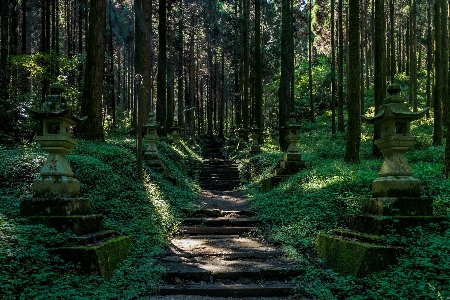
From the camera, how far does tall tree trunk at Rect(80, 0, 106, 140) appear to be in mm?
11695

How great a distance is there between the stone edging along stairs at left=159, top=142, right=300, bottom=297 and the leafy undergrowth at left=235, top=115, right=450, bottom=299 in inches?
14.0

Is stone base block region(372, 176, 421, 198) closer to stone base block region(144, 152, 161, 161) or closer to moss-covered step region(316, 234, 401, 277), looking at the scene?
moss-covered step region(316, 234, 401, 277)

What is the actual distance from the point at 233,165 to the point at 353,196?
1221 cm

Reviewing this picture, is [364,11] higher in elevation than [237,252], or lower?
higher

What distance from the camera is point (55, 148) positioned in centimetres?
531

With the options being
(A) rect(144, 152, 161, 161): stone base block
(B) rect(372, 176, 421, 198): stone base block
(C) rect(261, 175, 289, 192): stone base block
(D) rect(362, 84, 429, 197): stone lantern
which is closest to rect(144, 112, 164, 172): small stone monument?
(A) rect(144, 152, 161, 161): stone base block

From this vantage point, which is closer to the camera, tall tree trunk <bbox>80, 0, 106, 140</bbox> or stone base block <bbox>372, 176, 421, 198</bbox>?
stone base block <bbox>372, 176, 421, 198</bbox>

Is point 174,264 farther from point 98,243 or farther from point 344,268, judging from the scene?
point 344,268

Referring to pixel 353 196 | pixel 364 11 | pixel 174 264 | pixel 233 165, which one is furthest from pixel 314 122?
pixel 174 264

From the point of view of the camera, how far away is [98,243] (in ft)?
16.9

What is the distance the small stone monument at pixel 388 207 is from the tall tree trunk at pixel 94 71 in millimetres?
8832

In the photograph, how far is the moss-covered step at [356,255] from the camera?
472cm

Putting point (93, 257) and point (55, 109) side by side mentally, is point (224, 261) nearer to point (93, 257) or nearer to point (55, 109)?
point (93, 257)

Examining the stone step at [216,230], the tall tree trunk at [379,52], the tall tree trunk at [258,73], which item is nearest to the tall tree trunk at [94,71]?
the stone step at [216,230]
